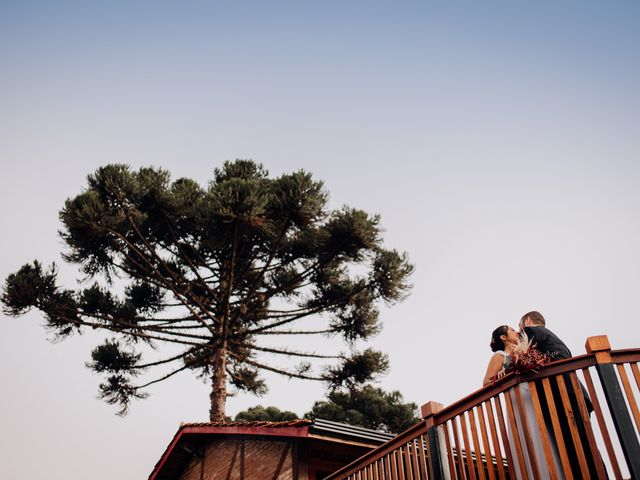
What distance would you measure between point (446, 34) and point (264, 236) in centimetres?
671

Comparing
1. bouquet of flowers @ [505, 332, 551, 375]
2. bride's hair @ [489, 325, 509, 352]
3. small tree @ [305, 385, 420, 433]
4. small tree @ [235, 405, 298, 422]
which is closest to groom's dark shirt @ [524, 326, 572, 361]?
bouquet of flowers @ [505, 332, 551, 375]

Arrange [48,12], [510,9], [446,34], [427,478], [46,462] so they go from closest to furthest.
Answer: [427,478], [510,9], [446,34], [48,12], [46,462]

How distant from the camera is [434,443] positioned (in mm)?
4195

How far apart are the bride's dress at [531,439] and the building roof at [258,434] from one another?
186 inches

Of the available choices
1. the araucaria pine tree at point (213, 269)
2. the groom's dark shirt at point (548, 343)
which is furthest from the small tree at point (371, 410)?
the groom's dark shirt at point (548, 343)

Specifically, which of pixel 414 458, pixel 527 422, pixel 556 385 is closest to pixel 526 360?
pixel 556 385

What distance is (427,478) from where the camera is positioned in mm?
4301

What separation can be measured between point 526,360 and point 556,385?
0.28 m

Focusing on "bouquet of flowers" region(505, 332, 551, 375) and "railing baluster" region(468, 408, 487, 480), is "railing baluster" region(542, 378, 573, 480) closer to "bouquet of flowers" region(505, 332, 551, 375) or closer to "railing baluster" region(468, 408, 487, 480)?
"bouquet of flowers" region(505, 332, 551, 375)

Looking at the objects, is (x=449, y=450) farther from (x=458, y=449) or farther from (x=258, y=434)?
(x=258, y=434)

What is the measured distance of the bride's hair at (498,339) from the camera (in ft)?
14.3

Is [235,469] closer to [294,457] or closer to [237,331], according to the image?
[294,457]

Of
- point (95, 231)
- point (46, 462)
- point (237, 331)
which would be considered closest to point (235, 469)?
point (237, 331)

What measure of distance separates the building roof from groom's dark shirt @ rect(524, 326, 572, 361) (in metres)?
4.65
